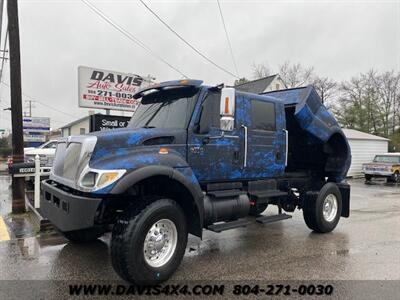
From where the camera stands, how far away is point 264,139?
21.0 ft

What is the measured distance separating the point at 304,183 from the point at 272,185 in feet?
4.31

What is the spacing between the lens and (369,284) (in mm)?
4602

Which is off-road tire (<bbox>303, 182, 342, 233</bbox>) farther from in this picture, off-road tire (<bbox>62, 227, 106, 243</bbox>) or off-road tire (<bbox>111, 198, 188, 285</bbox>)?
off-road tire (<bbox>62, 227, 106, 243</bbox>)

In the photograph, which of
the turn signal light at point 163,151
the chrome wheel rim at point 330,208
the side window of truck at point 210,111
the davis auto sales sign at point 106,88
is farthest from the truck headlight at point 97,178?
the davis auto sales sign at point 106,88

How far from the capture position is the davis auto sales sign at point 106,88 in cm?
1231

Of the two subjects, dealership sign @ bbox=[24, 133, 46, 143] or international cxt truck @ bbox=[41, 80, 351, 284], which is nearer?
international cxt truck @ bbox=[41, 80, 351, 284]

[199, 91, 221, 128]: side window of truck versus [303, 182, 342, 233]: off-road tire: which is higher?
[199, 91, 221, 128]: side window of truck

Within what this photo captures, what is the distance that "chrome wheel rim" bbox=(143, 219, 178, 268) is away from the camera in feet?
14.7

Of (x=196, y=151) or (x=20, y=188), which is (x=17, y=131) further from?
(x=196, y=151)

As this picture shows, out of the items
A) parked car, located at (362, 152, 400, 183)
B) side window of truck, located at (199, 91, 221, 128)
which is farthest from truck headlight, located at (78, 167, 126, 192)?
parked car, located at (362, 152, 400, 183)

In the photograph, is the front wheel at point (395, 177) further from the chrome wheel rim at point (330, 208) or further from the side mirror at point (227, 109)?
the side mirror at point (227, 109)

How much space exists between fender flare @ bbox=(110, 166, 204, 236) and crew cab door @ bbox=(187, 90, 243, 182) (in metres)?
0.53

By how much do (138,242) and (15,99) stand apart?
6068 mm

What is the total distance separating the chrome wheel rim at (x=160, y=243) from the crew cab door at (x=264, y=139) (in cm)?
191
